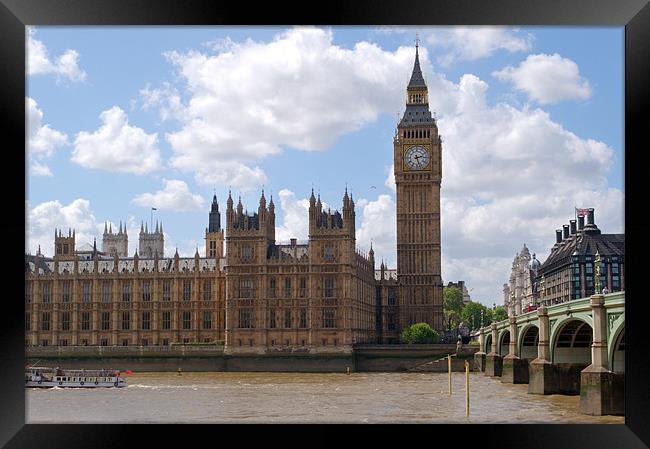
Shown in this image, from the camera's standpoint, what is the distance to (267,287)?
75.8 m

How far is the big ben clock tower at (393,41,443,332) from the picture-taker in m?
86.9

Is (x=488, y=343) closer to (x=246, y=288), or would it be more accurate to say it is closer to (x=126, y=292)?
(x=246, y=288)

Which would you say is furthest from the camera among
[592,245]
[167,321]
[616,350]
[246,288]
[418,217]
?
[592,245]

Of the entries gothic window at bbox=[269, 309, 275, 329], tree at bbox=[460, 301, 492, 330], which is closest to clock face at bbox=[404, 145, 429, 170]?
gothic window at bbox=[269, 309, 275, 329]

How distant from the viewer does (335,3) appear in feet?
41.4

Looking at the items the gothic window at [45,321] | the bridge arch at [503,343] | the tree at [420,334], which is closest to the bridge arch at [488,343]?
the tree at [420,334]

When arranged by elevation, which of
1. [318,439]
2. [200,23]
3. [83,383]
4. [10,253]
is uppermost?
[200,23]

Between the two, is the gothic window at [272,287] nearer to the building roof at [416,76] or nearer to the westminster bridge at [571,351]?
the westminster bridge at [571,351]

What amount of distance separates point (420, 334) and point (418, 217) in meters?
14.0

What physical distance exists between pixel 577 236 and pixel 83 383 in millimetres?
60373

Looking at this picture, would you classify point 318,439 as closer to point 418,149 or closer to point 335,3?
point 335,3

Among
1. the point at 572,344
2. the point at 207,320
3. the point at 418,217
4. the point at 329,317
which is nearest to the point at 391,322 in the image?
the point at 418,217

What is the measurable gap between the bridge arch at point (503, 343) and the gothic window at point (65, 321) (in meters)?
36.2

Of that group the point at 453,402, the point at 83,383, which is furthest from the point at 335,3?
the point at 83,383
